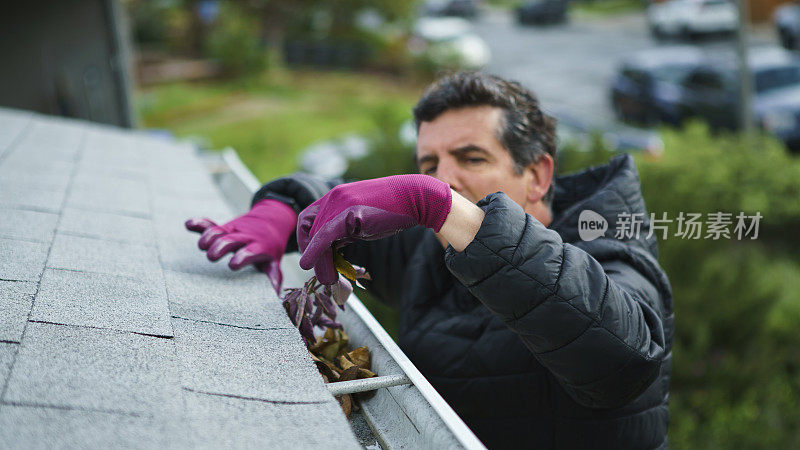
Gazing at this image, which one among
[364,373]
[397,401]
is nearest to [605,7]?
[364,373]

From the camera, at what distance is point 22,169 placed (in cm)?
298

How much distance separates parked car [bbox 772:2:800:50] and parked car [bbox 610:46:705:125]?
8633mm

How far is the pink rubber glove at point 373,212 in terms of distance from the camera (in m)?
1.74

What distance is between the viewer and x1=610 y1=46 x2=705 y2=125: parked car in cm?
1453

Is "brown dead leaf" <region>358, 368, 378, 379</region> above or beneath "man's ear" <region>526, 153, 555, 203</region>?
beneath

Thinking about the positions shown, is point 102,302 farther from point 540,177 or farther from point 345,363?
point 540,177

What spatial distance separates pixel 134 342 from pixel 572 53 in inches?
1063

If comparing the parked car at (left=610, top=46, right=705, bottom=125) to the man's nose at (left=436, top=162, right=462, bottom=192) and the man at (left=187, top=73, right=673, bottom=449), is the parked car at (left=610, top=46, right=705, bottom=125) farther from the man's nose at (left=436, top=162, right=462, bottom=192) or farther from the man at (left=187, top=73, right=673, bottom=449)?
the man's nose at (left=436, top=162, right=462, bottom=192)

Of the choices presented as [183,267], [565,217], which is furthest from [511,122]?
[183,267]

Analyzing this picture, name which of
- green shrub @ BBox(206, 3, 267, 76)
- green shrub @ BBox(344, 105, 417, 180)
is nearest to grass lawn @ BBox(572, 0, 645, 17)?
green shrub @ BBox(206, 3, 267, 76)

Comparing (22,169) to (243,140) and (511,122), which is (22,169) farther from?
(243,140)

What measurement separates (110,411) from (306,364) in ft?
1.50

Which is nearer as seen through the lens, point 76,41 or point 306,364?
point 306,364

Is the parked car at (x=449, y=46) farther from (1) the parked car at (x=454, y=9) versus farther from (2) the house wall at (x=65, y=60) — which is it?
(2) the house wall at (x=65, y=60)
